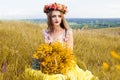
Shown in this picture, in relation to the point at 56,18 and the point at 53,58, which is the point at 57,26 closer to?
the point at 56,18

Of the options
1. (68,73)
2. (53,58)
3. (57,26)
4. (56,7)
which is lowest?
(68,73)

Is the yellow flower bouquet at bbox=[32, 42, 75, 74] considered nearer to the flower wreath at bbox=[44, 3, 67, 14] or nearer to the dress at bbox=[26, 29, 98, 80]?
the dress at bbox=[26, 29, 98, 80]

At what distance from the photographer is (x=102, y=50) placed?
7.30 meters

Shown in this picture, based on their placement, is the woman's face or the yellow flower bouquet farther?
the woman's face

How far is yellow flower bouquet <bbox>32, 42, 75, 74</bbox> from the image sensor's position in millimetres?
3842

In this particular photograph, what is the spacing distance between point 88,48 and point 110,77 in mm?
2210

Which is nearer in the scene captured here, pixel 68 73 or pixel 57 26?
pixel 68 73

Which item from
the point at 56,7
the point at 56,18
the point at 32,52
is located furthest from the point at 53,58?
the point at 32,52

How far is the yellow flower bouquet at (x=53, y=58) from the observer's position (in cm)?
384

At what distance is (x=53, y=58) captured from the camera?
3.88 meters

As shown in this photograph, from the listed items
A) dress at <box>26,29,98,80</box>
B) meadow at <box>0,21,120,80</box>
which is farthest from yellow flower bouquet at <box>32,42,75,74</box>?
meadow at <box>0,21,120,80</box>

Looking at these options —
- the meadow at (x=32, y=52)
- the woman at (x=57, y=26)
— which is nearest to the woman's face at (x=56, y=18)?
the woman at (x=57, y=26)

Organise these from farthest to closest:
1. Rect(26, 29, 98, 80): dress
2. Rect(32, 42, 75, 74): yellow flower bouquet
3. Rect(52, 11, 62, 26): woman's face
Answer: Rect(52, 11, 62, 26): woman's face < Rect(32, 42, 75, 74): yellow flower bouquet < Rect(26, 29, 98, 80): dress

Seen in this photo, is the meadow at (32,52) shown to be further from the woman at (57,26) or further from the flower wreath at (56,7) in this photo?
the flower wreath at (56,7)
